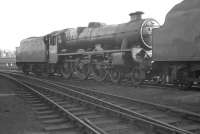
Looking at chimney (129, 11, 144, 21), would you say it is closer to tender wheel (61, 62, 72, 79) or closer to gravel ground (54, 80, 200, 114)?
gravel ground (54, 80, 200, 114)

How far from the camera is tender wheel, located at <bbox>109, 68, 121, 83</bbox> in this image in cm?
1348

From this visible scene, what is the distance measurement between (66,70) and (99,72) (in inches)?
154

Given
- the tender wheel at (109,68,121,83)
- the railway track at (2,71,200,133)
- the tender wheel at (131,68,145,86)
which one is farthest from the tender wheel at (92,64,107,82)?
the railway track at (2,71,200,133)

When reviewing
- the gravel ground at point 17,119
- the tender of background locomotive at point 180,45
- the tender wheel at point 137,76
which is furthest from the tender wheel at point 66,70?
the gravel ground at point 17,119

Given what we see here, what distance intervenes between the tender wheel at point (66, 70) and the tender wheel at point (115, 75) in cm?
460

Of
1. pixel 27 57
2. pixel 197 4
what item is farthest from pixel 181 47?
pixel 27 57

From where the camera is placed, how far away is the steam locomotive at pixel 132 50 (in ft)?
31.2

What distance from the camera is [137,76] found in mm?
12539

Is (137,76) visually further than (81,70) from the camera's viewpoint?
No

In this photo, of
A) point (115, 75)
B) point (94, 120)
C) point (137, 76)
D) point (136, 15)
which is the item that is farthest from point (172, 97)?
point (136, 15)

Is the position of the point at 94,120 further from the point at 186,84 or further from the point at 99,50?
the point at 99,50

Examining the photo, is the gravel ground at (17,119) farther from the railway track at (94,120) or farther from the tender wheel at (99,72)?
the tender wheel at (99,72)

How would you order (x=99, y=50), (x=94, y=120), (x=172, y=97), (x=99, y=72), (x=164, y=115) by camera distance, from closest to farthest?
(x=94, y=120)
(x=164, y=115)
(x=172, y=97)
(x=99, y=50)
(x=99, y=72)

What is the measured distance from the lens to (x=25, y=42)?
81.1 feet
